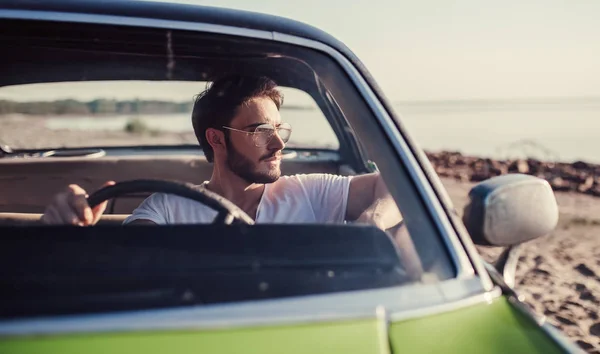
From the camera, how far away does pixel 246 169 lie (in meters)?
2.16

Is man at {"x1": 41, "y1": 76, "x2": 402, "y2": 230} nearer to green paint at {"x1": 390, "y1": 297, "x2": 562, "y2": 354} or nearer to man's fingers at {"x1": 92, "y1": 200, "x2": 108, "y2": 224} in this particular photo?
man's fingers at {"x1": 92, "y1": 200, "x2": 108, "y2": 224}

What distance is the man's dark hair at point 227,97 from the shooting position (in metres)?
2.00

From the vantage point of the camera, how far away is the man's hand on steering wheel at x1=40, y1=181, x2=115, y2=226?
1.75 m

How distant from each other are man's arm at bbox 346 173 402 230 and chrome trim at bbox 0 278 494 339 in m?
0.29

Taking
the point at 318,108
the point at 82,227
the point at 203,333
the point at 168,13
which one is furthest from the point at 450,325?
the point at 318,108

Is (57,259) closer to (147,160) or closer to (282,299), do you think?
(282,299)

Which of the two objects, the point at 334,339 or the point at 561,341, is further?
the point at 561,341

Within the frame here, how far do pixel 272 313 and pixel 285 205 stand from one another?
776mm

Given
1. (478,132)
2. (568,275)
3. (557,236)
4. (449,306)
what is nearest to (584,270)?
(568,275)

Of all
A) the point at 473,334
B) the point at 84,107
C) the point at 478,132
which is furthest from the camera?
the point at 478,132

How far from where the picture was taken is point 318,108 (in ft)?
8.70

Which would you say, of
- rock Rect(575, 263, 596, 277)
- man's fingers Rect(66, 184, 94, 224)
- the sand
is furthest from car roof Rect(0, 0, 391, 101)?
rock Rect(575, 263, 596, 277)

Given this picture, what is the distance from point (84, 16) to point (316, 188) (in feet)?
3.29

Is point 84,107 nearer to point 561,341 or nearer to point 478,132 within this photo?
point 561,341
